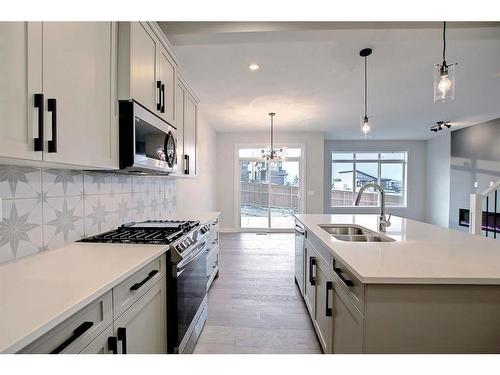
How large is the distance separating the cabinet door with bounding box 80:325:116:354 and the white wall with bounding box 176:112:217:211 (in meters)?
2.73

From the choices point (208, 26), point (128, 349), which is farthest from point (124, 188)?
point (208, 26)

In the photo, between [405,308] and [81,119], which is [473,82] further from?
[81,119]

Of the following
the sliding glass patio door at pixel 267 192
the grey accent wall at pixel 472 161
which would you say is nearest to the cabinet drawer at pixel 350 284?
the sliding glass patio door at pixel 267 192

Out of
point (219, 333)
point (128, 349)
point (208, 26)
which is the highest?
point (208, 26)

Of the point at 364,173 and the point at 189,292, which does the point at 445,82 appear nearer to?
the point at 189,292

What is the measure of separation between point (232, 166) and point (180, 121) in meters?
4.02

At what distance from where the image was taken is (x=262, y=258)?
4.10m

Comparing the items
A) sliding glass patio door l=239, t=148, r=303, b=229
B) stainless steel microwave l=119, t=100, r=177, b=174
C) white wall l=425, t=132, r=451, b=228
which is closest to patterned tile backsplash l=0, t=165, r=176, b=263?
stainless steel microwave l=119, t=100, r=177, b=174

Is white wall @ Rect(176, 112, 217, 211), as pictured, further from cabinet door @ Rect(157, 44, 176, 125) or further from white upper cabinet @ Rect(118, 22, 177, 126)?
white upper cabinet @ Rect(118, 22, 177, 126)

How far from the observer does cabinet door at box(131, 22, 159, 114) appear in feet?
5.06

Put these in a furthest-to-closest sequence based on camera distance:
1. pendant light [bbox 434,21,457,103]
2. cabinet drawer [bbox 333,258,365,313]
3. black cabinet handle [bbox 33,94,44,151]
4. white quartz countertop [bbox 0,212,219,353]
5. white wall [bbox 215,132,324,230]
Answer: white wall [bbox 215,132,324,230]
pendant light [bbox 434,21,457,103]
cabinet drawer [bbox 333,258,365,313]
black cabinet handle [bbox 33,94,44,151]
white quartz countertop [bbox 0,212,219,353]

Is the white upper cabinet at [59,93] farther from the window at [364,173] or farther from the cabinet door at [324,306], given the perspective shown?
the window at [364,173]
